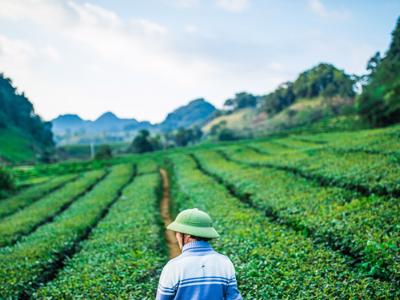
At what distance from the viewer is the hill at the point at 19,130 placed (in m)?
94.0

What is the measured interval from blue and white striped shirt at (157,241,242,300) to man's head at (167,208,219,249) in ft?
0.52

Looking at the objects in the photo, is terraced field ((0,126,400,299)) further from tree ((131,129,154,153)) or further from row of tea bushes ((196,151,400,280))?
tree ((131,129,154,153))

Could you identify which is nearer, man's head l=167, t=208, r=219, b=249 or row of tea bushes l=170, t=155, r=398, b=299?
man's head l=167, t=208, r=219, b=249

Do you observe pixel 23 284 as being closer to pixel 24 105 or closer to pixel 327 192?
pixel 327 192

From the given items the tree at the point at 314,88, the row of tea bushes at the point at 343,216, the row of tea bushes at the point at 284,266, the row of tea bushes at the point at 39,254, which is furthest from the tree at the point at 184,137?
the row of tea bushes at the point at 284,266

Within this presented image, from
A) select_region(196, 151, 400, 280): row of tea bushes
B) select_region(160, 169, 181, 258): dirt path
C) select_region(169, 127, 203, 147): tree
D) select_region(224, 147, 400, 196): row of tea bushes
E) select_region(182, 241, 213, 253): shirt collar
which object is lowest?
select_region(160, 169, 181, 258): dirt path

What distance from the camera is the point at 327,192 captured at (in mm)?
16594

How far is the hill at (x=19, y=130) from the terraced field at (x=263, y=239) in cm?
7309

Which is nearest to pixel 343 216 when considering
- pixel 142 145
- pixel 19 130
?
pixel 142 145

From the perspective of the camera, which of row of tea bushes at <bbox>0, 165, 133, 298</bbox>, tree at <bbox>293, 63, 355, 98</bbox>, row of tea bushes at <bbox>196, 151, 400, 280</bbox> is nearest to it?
row of tea bushes at <bbox>196, 151, 400, 280</bbox>

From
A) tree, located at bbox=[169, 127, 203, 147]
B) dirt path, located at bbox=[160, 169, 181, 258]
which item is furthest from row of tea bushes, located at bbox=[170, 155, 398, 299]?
tree, located at bbox=[169, 127, 203, 147]

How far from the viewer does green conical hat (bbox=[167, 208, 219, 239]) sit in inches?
184

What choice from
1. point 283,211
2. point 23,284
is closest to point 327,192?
point 283,211

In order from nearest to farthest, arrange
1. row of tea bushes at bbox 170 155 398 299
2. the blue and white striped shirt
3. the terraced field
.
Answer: the blue and white striped shirt < row of tea bushes at bbox 170 155 398 299 < the terraced field
